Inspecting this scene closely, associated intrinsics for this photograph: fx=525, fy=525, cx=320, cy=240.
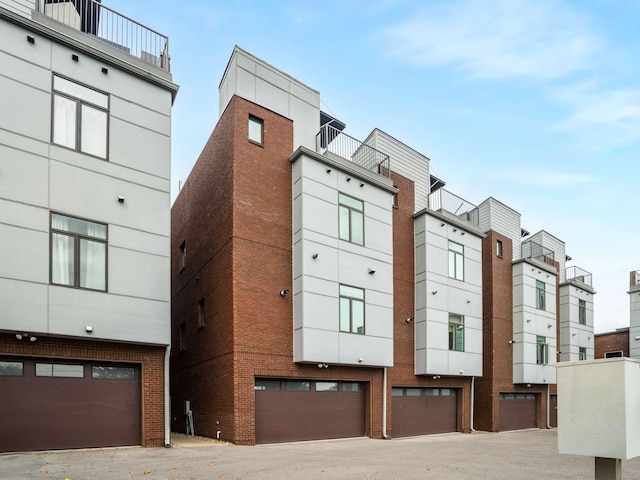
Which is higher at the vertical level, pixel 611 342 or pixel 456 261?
pixel 456 261

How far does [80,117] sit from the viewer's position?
481 inches

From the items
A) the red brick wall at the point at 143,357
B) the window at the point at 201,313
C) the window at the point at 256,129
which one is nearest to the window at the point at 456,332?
the window at the point at 201,313

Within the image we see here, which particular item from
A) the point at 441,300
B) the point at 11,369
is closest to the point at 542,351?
Result: the point at 441,300

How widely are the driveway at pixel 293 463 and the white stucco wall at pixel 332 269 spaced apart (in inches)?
123

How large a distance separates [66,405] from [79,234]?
375 centimetres

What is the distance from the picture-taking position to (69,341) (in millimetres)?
11398

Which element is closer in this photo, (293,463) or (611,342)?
(293,463)

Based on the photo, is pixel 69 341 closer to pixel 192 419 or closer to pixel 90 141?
pixel 90 141

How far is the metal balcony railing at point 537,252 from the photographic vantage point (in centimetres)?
2888

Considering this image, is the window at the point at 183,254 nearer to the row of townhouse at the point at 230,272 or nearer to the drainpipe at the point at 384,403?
the row of townhouse at the point at 230,272

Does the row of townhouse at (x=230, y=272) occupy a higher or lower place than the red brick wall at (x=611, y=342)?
higher

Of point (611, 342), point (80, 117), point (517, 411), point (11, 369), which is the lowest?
point (517, 411)

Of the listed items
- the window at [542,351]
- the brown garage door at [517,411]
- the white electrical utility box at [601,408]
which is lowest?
the brown garage door at [517,411]

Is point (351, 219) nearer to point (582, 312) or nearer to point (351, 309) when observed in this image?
point (351, 309)
